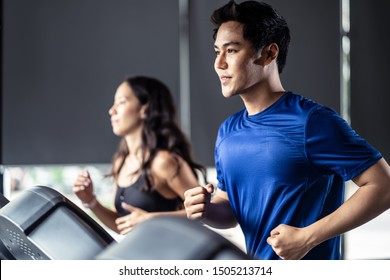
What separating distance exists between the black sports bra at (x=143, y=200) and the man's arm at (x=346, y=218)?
0.53 m

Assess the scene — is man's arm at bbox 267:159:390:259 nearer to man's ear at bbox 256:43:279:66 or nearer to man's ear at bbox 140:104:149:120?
man's ear at bbox 256:43:279:66

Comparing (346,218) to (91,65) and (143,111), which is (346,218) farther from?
(91,65)

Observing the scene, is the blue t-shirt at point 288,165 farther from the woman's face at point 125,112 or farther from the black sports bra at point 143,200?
the woman's face at point 125,112

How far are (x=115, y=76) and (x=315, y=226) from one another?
3.41ft

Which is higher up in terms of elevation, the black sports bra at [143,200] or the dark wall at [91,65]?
the dark wall at [91,65]

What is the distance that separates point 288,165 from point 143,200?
669mm

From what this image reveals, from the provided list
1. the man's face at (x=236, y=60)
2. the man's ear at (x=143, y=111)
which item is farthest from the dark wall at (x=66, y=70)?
the man's face at (x=236, y=60)

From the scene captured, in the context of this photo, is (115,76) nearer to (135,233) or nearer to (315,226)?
(315,226)

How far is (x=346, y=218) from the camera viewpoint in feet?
5.13

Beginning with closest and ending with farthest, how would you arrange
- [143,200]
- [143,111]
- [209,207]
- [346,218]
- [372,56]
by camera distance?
[346,218] → [209,207] → [372,56] → [143,200] → [143,111]

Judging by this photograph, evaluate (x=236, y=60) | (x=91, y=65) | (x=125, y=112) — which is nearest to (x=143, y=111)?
(x=125, y=112)

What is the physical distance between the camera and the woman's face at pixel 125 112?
2166mm

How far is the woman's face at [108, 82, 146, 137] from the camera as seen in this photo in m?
2.17
